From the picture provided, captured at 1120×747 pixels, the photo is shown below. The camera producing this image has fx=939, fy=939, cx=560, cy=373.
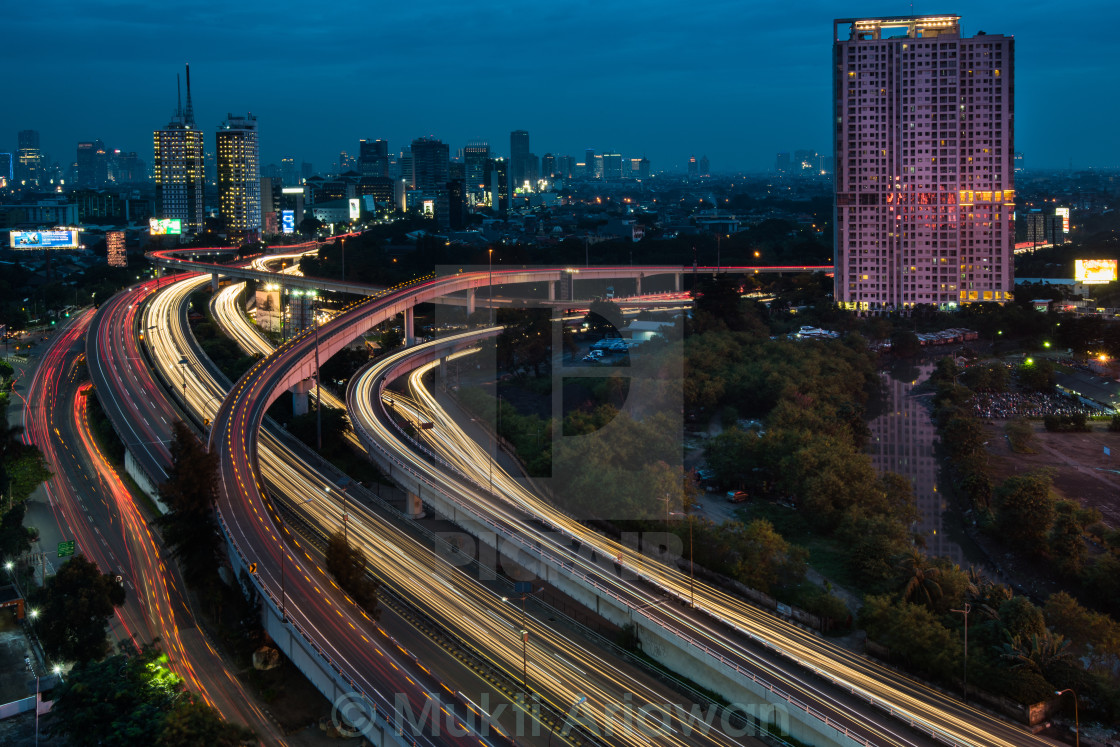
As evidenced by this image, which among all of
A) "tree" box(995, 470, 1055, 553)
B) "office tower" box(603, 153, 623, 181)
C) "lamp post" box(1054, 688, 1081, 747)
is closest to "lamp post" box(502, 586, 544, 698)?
"lamp post" box(1054, 688, 1081, 747)

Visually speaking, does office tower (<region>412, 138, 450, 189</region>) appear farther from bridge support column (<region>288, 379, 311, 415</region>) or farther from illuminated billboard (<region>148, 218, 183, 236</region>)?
bridge support column (<region>288, 379, 311, 415</region>)

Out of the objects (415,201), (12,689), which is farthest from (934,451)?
(415,201)

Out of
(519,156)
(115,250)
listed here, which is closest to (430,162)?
(519,156)

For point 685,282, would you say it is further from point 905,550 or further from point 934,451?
point 905,550

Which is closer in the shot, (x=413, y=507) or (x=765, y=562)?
(x=765, y=562)

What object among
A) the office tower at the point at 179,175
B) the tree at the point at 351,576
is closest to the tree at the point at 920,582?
the tree at the point at 351,576

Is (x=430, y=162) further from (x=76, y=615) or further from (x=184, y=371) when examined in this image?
(x=76, y=615)
